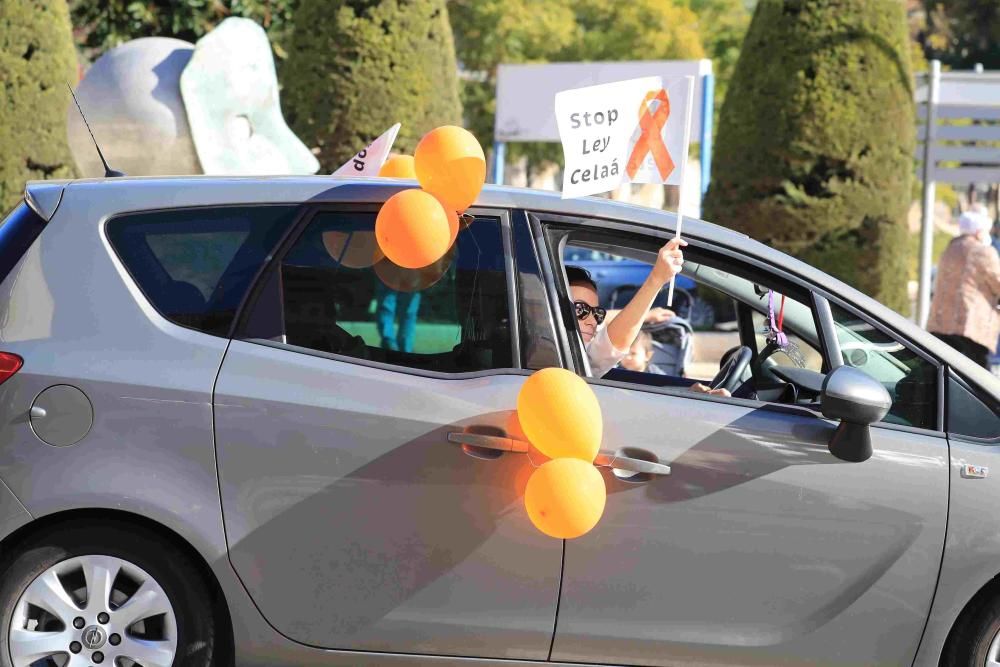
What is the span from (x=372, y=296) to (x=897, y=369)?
5.00 feet

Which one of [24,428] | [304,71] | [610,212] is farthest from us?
[304,71]

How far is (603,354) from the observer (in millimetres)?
3867

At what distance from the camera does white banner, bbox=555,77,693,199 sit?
12.4 ft

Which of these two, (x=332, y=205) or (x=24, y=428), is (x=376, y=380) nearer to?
(x=332, y=205)

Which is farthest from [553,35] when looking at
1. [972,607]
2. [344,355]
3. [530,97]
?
[972,607]

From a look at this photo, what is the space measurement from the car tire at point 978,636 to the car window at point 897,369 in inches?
20.2

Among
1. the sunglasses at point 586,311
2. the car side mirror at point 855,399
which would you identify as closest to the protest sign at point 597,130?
the sunglasses at point 586,311

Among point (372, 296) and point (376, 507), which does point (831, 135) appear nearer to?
point (372, 296)

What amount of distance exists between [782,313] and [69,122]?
22.4 feet

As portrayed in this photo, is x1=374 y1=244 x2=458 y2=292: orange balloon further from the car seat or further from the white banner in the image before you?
the car seat

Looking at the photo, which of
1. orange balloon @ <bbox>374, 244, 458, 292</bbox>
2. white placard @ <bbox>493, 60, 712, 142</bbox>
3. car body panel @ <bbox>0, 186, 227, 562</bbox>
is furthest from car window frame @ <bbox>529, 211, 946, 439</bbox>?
white placard @ <bbox>493, 60, 712, 142</bbox>

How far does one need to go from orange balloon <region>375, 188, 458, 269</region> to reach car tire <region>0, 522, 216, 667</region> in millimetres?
999

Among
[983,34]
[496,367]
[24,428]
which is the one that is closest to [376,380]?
[496,367]

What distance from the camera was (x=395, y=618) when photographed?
11.8 feet
